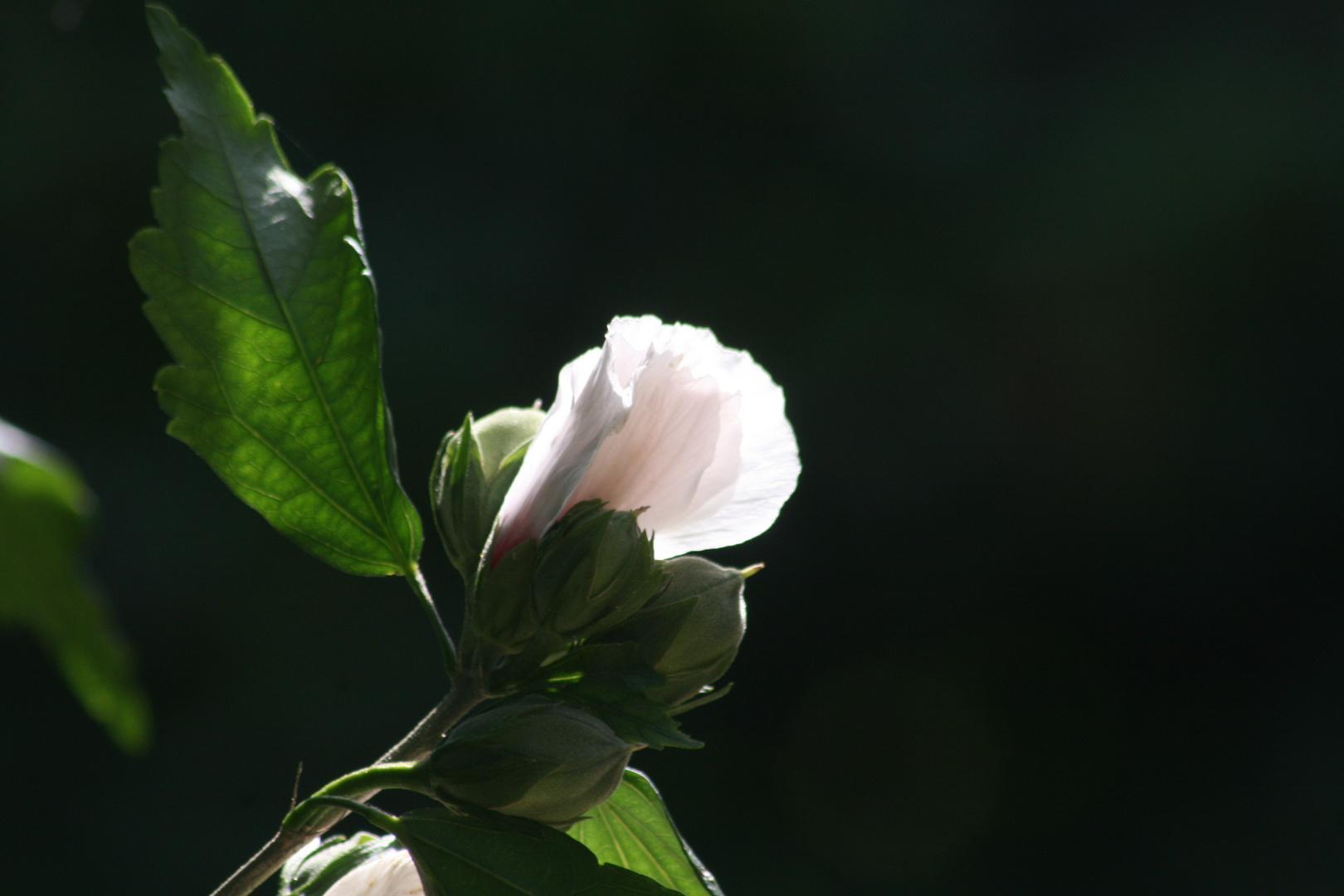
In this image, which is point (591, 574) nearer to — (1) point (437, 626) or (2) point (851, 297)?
(1) point (437, 626)

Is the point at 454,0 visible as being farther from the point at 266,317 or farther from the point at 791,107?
the point at 266,317

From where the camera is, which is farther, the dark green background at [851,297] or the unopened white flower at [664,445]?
the dark green background at [851,297]

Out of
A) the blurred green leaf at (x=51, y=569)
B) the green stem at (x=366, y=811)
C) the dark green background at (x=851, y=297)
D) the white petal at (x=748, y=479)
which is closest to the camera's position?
the blurred green leaf at (x=51, y=569)

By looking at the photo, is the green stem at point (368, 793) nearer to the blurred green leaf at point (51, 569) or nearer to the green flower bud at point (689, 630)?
the green flower bud at point (689, 630)

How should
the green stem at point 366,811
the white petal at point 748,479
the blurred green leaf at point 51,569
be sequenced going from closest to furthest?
the blurred green leaf at point 51,569
the green stem at point 366,811
the white petal at point 748,479

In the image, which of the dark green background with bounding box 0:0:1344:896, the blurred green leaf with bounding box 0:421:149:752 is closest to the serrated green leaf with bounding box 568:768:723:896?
the blurred green leaf with bounding box 0:421:149:752

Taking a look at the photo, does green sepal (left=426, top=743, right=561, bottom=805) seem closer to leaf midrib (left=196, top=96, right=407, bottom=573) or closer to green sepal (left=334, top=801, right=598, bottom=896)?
green sepal (left=334, top=801, right=598, bottom=896)

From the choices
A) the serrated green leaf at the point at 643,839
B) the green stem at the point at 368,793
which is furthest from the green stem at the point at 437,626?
the serrated green leaf at the point at 643,839
